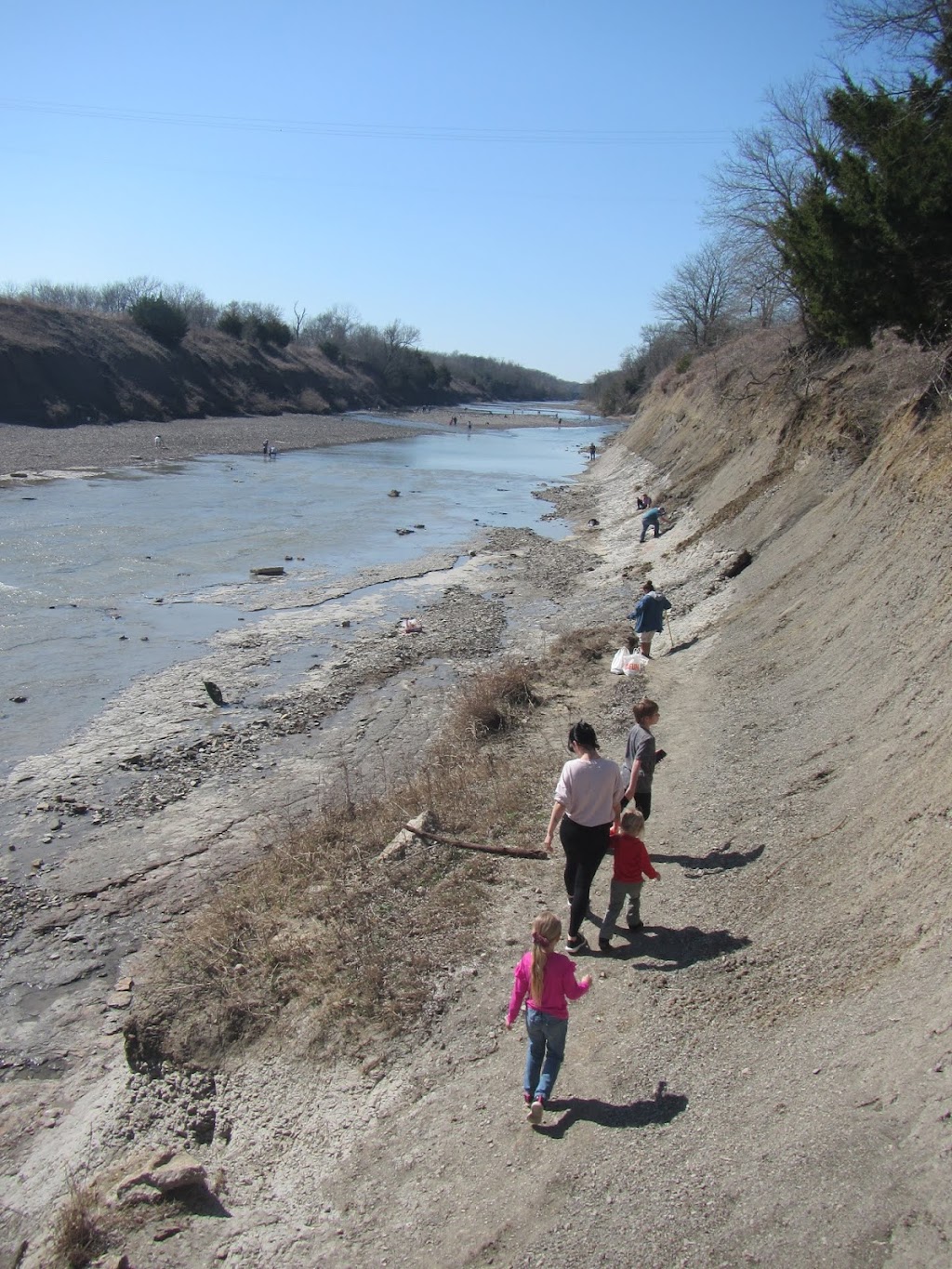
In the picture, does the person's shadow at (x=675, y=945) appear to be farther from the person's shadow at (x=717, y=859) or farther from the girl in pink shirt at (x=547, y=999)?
the girl in pink shirt at (x=547, y=999)

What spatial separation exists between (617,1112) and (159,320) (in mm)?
90136

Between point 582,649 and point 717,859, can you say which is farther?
point 582,649

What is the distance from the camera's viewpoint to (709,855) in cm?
795

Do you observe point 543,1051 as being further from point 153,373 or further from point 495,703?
point 153,373

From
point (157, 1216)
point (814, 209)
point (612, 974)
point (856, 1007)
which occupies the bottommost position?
point (157, 1216)

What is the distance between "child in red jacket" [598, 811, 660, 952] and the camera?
22.3ft

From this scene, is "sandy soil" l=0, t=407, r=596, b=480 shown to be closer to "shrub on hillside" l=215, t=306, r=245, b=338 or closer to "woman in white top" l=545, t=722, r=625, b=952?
"shrub on hillside" l=215, t=306, r=245, b=338

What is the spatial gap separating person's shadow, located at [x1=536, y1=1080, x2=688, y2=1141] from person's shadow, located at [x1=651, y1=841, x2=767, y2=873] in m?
2.66

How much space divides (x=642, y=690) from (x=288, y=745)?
5182 millimetres

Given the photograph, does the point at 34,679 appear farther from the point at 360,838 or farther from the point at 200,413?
the point at 200,413

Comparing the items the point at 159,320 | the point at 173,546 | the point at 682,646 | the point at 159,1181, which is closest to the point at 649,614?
the point at 682,646

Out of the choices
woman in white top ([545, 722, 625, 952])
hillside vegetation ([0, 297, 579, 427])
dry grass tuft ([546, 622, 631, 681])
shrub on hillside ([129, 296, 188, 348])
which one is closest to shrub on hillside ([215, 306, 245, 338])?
hillside vegetation ([0, 297, 579, 427])

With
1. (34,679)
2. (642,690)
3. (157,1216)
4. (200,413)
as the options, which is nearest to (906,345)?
(642,690)

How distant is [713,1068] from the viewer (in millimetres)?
5293
